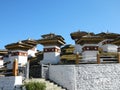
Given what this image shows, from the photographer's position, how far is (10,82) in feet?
70.6

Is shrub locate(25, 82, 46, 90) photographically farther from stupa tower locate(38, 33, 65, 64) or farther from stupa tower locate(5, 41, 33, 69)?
stupa tower locate(5, 41, 33, 69)

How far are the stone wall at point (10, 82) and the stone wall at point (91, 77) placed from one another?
4.16 metres

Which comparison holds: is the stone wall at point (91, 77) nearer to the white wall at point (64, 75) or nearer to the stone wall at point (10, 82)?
the white wall at point (64, 75)

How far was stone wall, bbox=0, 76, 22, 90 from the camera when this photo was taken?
21.2 m

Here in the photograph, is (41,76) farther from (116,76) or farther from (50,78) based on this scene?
(116,76)

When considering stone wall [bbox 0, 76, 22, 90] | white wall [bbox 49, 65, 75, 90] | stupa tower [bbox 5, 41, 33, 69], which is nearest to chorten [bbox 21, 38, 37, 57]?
stupa tower [bbox 5, 41, 33, 69]

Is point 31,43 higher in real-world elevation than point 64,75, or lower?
higher

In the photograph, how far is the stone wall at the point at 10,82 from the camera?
69.7 ft

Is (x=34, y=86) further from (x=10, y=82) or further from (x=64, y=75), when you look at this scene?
(x=64, y=75)

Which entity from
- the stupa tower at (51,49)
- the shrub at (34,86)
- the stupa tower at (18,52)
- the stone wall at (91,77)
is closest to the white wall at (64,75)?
the stone wall at (91,77)

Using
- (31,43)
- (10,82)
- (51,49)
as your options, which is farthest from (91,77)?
(31,43)

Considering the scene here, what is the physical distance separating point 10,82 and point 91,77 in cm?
692

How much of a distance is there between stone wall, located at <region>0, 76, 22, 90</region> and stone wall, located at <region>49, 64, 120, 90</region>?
416 centimetres

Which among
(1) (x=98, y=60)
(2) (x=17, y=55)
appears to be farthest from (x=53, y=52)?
(1) (x=98, y=60)
